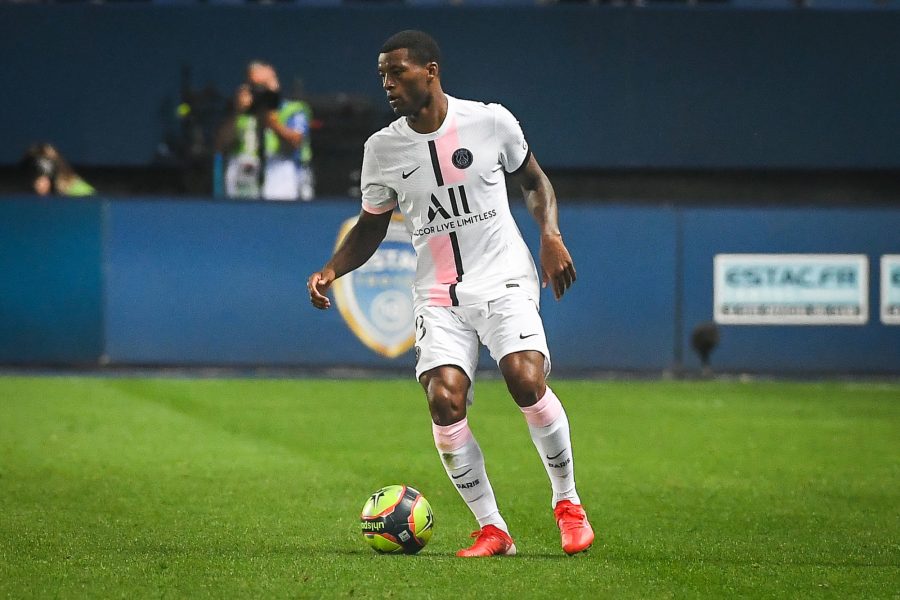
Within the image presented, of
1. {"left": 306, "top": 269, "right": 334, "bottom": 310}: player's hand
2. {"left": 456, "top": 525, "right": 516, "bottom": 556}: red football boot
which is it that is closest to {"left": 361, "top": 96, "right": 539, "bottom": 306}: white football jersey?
{"left": 306, "top": 269, "right": 334, "bottom": 310}: player's hand

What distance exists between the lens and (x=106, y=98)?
16500 millimetres

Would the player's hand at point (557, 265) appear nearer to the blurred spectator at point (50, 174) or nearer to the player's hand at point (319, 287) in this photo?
the player's hand at point (319, 287)

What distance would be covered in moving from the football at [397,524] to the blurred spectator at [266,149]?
29.5 ft

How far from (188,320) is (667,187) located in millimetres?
5734

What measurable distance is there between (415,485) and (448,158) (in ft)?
8.30

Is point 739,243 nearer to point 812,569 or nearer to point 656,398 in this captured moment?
point 656,398

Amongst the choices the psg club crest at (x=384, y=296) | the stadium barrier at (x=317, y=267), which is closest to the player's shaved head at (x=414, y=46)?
the psg club crest at (x=384, y=296)

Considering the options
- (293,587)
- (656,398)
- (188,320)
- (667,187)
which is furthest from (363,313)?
(293,587)

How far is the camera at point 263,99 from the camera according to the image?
1455cm

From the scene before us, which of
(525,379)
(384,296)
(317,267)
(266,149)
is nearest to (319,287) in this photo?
(525,379)

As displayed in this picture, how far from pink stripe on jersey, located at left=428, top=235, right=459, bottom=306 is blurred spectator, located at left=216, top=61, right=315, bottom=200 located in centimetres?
873

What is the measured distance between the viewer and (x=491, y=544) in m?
5.86

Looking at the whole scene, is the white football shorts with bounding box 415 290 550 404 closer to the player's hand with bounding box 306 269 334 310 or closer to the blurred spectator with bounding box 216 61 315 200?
the player's hand with bounding box 306 269 334 310

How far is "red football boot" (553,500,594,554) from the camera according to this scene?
5.82m
